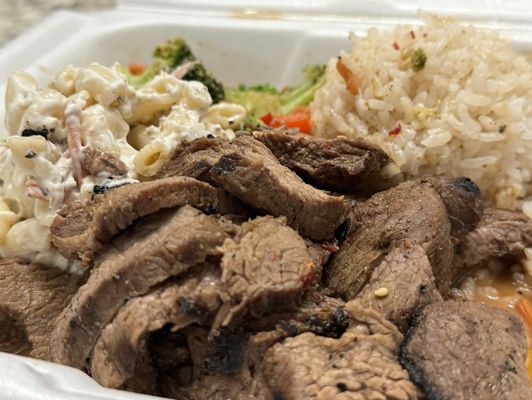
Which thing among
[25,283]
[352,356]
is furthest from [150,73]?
[352,356]

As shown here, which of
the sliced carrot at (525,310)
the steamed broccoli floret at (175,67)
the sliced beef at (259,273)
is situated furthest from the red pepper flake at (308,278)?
the steamed broccoli floret at (175,67)

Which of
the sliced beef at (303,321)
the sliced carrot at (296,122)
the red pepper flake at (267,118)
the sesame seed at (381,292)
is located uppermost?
the sliced beef at (303,321)

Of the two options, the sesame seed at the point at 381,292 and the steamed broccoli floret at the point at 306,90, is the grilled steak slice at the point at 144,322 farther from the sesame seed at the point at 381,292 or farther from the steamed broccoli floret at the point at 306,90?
the steamed broccoli floret at the point at 306,90

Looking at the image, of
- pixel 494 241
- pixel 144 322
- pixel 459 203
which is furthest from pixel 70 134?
pixel 494 241

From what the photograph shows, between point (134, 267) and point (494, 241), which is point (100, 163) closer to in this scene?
point (134, 267)

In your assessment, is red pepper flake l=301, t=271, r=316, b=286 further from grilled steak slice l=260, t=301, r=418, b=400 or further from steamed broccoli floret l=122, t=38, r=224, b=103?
steamed broccoli floret l=122, t=38, r=224, b=103

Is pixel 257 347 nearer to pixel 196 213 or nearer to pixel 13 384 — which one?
pixel 196 213
